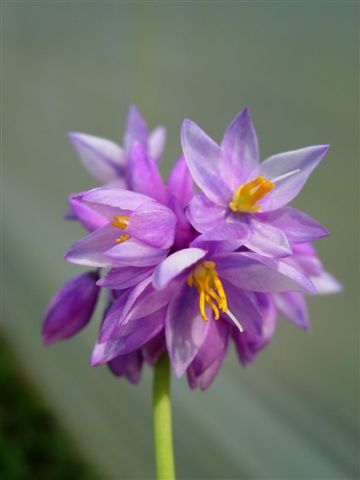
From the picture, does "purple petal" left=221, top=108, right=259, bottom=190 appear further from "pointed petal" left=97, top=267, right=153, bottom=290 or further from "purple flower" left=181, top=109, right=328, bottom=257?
"pointed petal" left=97, top=267, right=153, bottom=290

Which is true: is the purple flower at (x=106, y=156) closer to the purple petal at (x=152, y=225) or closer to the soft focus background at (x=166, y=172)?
the purple petal at (x=152, y=225)

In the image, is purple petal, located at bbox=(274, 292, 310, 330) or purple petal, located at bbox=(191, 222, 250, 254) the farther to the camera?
purple petal, located at bbox=(274, 292, 310, 330)

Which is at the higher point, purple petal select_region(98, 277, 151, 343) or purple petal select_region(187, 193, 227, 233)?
purple petal select_region(187, 193, 227, 233)

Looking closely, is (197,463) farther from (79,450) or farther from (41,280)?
(41,280)

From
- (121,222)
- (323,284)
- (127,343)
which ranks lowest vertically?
(323,284)

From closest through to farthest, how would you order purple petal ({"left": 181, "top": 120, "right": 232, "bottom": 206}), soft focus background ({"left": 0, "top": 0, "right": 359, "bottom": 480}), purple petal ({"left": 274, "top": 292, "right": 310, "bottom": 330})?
purple petal ({"left": 181, "top": 120, "right": 232, "bottom": 206})
purple petal ({"left": 274, "top": 292, "right": 310, "bottom": 330})
soft focus background ({"left": 0, "top": 0, "right": 359, "bottom": 480})

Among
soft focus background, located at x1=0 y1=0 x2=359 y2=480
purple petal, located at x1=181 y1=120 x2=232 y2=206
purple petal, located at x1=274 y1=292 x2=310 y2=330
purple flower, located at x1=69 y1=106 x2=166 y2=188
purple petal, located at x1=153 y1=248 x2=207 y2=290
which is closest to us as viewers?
purple petal, located at x1=153 y1=248 x2=207 y2=290

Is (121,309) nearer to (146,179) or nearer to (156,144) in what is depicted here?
(146,179)

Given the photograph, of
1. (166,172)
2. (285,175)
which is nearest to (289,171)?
(285,175)

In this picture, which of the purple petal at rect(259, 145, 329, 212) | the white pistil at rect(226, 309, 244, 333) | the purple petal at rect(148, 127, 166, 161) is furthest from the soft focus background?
the white pistil at rect(226, 309, 244, 333)

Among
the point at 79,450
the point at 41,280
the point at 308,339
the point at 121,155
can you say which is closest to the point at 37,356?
the point at 41,280
